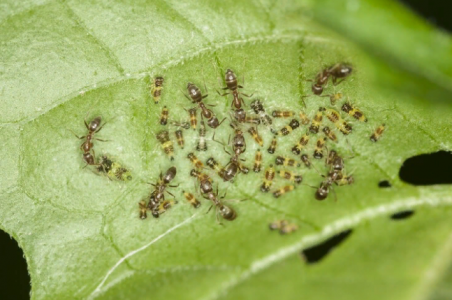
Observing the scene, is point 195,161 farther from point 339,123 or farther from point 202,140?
point 339,123

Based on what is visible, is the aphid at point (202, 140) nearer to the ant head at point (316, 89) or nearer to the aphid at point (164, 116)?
the aphid at point (164, 116)

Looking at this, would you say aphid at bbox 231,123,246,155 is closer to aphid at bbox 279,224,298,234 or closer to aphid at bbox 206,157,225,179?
aphid at bbox 206,157,225,179

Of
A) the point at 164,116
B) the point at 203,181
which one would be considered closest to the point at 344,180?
the point at 203,181

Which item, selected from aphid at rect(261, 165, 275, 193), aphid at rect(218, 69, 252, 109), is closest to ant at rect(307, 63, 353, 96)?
aphid at rect(218, 69, 252, 109)

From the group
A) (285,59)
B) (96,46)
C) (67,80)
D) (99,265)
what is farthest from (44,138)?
(285,59)

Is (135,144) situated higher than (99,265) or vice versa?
(135,144)

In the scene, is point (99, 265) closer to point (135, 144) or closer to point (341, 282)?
point (135, 144)

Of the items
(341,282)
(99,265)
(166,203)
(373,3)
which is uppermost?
(373,3)
